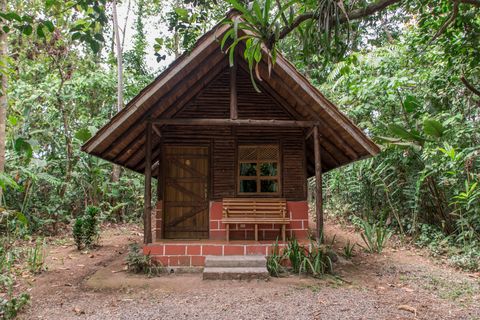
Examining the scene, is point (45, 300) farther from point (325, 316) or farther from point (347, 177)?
point (347, 177)

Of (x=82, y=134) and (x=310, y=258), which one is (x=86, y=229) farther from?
(x=310, y=258)

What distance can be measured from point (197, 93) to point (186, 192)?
216 cm

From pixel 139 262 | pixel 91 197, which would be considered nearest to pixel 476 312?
pixel 139 262

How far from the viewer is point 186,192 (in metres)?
7.12

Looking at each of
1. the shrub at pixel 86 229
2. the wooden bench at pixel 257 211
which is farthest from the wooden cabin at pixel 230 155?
the shrub at pixel 86 229

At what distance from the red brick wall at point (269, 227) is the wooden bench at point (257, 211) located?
195mm

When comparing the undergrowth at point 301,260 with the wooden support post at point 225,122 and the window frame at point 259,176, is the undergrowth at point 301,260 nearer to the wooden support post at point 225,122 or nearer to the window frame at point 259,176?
the window frame at point 259,176

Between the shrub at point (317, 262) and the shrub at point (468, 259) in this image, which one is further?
the shrub at point (468, 259)

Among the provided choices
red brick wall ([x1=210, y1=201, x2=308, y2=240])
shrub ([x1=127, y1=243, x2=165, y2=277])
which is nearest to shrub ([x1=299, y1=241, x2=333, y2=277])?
red brick wall ([x1=210, y1=201, x2=308, y2=240])

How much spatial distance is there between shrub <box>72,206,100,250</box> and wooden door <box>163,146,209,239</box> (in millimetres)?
1970

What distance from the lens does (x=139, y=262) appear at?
18.4ft

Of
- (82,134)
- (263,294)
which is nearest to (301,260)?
(263,294)

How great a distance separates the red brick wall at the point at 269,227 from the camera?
22.7ft

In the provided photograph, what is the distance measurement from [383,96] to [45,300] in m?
8.80
